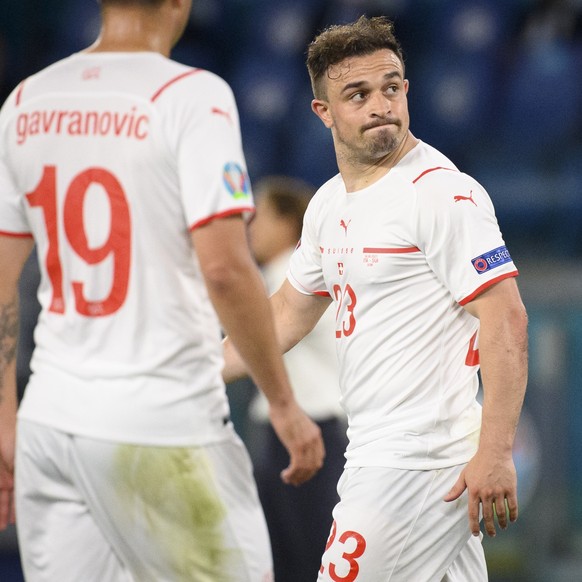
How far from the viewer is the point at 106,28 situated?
8.54 ft

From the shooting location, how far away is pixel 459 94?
813 centimetres

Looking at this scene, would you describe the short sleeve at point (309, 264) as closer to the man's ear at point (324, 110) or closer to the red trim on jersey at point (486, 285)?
the man's ear at point (324, 110)

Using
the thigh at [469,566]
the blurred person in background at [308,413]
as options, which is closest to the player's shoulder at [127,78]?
the thigh at [469,566]

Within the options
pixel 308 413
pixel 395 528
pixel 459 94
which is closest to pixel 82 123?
pixel 395 528

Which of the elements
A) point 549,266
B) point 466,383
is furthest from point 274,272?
point 466,383

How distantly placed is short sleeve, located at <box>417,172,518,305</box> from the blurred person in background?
8.26ft

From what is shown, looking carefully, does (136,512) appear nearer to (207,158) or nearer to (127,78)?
(207,158)

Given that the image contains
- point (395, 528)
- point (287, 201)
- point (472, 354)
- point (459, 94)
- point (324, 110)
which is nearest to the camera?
point (395, 528)

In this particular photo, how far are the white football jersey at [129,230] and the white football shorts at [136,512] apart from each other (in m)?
0.05

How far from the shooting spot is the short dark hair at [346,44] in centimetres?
324

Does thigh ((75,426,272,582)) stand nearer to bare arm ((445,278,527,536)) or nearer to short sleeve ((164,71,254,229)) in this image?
short sleeve ((164,71,254,229))

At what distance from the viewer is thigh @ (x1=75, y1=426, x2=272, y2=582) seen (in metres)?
2.46

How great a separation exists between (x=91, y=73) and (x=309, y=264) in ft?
3.61

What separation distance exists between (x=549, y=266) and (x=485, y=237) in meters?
4.09
